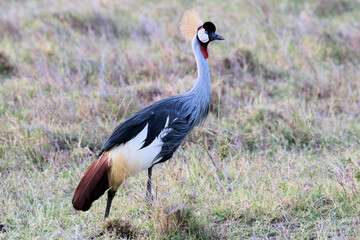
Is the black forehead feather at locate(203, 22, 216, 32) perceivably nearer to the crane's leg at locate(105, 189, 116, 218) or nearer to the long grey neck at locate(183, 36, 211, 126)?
the long grey neck at locate(183, 36, 211, 126)

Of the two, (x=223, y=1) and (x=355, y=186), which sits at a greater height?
(x=223, y=1)

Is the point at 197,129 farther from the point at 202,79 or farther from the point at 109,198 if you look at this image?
the point at 109,198

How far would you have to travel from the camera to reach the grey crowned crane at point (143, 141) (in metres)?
3.01

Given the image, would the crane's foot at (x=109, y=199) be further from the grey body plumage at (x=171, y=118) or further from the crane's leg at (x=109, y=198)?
the grey body plumage at (x=171, y=118)

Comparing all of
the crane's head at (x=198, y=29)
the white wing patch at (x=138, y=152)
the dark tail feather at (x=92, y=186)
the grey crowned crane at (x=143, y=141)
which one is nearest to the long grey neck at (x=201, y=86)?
the grey crowned crane at (x=143, y=141)

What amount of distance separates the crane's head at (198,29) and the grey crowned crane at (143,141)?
99 millimetres

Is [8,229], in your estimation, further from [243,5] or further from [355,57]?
[243,5]

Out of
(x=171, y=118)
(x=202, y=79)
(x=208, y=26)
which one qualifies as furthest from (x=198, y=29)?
(x=171, y=118)

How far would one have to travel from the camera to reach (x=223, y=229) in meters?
2.93

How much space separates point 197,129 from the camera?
4.40m

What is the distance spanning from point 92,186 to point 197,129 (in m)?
1.58

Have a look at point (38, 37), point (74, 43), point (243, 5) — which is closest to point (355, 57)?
point (243, 5)

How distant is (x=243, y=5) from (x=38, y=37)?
122 inches

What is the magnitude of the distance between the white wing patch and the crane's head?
713 mm
